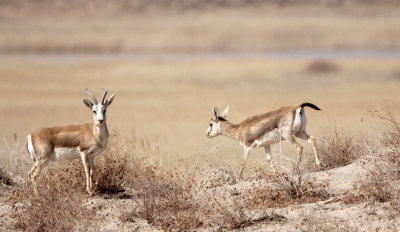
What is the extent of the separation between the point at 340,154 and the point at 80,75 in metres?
27.9

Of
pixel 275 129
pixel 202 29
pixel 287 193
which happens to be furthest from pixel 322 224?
pixel 202 29

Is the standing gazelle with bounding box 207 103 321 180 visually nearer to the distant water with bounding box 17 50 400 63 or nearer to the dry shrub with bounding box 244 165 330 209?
the dry shrub with bounding box 244 165 330 209

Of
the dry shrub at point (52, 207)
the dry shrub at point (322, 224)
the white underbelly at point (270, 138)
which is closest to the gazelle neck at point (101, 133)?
the dry shrub at point (52, 207)

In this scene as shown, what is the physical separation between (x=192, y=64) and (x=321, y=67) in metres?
6.93

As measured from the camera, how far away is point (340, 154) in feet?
42.6

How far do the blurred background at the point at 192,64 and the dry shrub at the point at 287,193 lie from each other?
2454mm

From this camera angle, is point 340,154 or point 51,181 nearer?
point 51,181

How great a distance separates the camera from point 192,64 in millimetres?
42000

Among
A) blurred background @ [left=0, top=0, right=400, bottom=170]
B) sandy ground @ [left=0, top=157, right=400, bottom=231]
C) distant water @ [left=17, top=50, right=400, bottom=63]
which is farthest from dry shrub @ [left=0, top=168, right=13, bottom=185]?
distant water @ [left=17, top=50, right=400, bottom=63]

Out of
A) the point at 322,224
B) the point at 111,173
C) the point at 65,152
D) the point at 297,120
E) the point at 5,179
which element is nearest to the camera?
the point at 322,224

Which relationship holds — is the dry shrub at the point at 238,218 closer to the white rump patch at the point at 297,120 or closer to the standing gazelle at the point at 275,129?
the standing gazelle at the point at 275,129

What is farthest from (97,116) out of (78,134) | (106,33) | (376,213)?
(106,33)

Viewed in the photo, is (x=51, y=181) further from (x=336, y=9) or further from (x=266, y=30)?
(x=336, y=9)

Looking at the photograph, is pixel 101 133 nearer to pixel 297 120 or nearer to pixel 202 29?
pixel 297 120
